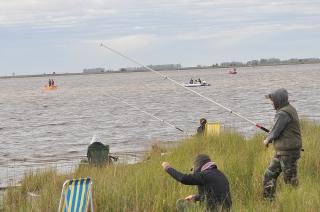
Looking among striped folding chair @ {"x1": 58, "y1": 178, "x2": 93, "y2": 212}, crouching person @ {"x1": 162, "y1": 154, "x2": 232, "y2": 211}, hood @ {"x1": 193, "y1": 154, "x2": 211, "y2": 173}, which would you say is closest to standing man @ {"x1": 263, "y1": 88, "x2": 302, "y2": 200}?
crouching person @ {"x1": 162, "y1": 154, "x2": 232, "y2": 211}

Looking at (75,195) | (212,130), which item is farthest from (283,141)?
(212,130)

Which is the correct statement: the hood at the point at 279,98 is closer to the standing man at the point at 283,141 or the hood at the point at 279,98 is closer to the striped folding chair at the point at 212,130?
the standing man at the point at 283,141

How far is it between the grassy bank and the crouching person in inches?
9.7

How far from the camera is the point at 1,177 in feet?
50.4

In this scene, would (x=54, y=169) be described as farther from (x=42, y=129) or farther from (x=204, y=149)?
(x=42, y=129)

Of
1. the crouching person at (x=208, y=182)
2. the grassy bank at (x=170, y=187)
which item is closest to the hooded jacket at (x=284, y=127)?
the grassy bank at (x=170, y=187)

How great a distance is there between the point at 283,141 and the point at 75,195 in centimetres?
312

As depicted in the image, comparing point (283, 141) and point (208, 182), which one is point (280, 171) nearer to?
point (283, 141)

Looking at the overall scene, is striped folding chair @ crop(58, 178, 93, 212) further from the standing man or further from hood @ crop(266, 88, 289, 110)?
hood @ crop(266, 88, 289, 110)

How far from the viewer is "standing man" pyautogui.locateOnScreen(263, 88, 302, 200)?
8219 millimetres

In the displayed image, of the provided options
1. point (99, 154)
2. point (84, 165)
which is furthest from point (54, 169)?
point (99, 154)

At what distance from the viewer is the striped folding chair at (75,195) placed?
737cm

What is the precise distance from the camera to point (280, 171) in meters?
8.54

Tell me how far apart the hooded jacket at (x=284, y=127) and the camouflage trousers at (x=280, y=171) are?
0.11 metres
